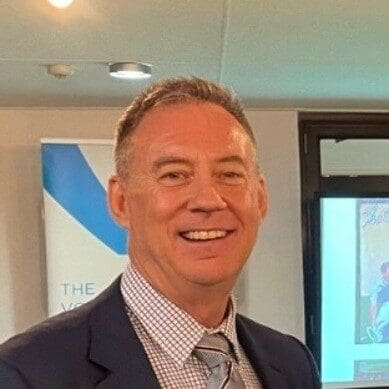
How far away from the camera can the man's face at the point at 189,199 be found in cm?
123

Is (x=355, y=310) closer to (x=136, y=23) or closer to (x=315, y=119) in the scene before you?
(x=315, y=119)

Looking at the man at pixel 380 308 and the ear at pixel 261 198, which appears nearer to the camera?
the ear at pixel 261 198

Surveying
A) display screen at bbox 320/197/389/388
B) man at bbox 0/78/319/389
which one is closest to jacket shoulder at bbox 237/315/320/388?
man at bbox 0/78/319/389

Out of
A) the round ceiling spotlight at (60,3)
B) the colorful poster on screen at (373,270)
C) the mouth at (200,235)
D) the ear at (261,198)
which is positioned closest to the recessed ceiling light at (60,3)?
the round ceiling spotlight at (60,3)

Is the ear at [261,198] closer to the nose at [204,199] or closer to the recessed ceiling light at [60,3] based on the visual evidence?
the nose at [204,199]

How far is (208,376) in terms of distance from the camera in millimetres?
1277

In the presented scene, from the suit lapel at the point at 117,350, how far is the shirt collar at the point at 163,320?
0.08 feet

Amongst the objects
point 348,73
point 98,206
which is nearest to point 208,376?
point 348,73

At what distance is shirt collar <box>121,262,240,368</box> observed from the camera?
1268mm

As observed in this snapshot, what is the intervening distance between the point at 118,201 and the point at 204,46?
45.1 inches

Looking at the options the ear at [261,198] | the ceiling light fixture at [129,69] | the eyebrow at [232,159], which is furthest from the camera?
the ceiling light fixture at [129,69]

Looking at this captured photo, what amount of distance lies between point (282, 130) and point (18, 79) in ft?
3.85

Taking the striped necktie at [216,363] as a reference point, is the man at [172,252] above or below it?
above

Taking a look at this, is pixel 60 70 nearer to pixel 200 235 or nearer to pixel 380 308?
pixel 200 235
